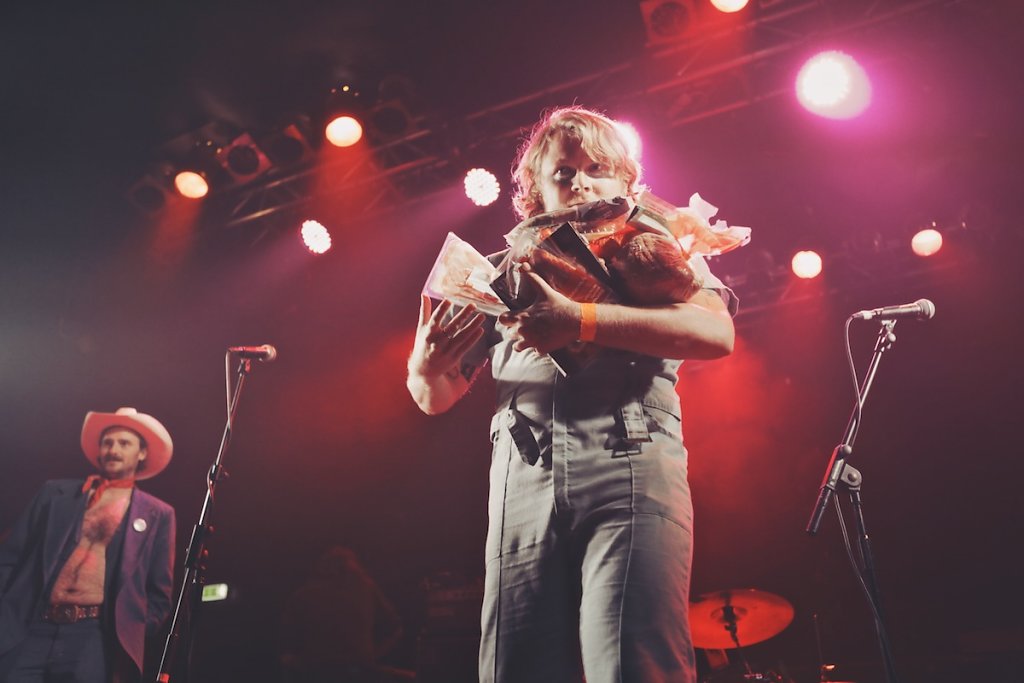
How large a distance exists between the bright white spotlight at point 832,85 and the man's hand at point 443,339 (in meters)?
4.55

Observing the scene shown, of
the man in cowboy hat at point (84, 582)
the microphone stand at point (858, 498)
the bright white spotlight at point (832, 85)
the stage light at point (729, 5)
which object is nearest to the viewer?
the microphone stand at point (858, 498)

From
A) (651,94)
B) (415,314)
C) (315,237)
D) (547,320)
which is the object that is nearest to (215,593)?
(415,314)

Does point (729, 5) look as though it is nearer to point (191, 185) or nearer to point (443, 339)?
point (443, 339)

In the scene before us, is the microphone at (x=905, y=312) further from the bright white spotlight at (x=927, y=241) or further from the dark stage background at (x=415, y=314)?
the bright white spotlight at (x=927, y=241)

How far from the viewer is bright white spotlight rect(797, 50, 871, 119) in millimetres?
5281

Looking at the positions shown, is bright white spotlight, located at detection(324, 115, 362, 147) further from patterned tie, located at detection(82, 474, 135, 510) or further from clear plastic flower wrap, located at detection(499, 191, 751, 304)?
clear plastic flower wrap, located at detection(499, 191, 751, 304)

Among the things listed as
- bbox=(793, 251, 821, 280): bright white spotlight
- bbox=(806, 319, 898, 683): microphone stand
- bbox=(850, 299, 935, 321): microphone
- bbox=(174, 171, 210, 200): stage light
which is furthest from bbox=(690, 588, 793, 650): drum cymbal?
bbox=(174, 171, 210, 200): stage light

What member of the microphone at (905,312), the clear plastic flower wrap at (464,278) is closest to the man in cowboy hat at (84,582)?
the clear plastic flower wrap at (464,278)

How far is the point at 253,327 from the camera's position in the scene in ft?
A: 26.1

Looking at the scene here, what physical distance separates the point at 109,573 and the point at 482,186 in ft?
13.7

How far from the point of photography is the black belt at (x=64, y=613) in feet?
15.6

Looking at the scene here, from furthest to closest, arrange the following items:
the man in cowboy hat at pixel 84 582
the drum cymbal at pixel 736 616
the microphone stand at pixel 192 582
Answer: the drum cymbal at pixel 736 616
the man in cowboy hat at pixel 84 582
the microphone stand at pixel 192 582

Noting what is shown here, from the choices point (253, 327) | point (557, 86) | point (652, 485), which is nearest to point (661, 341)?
point (652, 485)

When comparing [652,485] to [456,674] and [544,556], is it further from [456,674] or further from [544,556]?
[456,674]
